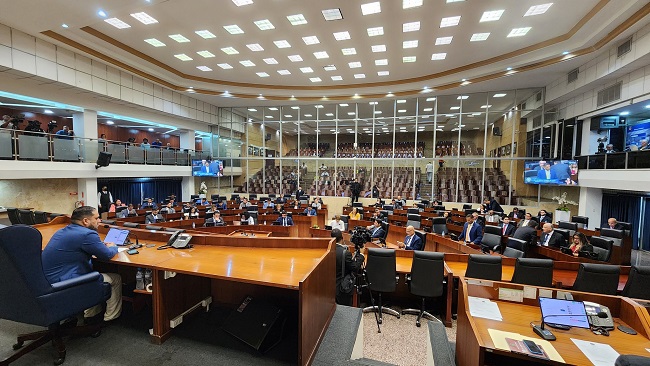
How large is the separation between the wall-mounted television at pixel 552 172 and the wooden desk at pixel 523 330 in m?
10.00

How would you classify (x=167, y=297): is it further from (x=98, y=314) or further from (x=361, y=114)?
(x=361, y=114)

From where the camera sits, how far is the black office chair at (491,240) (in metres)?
5.56

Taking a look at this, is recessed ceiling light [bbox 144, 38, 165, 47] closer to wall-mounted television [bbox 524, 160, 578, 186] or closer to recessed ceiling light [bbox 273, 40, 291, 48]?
recessed ceiling light [bbox 273, 40, 291, 48]

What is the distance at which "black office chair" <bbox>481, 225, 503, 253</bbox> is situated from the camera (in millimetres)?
5559

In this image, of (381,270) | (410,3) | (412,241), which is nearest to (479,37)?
(410,3)

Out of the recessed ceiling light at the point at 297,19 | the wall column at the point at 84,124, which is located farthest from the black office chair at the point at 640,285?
the wall column at the point at 84,124

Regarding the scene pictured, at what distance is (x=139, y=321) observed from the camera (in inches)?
101

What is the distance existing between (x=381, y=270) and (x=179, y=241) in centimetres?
274

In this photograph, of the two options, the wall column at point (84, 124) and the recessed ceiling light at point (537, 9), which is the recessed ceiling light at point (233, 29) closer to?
the wall column at point (84, 124)

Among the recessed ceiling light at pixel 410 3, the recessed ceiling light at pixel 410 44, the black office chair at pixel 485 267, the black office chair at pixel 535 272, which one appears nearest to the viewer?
the black office chair at pixel 535 272

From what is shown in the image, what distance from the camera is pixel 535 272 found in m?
3.38

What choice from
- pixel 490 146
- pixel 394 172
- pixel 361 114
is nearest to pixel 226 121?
pixel 361 114

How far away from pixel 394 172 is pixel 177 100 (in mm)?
11727

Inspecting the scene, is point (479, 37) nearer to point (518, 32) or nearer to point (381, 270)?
point (518, 32)
